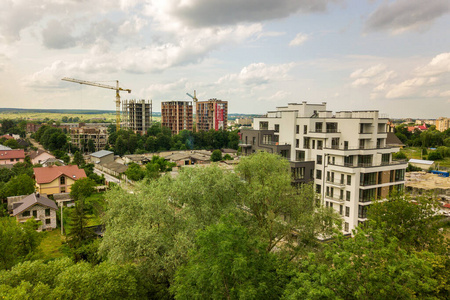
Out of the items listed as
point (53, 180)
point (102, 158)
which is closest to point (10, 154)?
point (102, 158)

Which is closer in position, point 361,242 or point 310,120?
point 361,242

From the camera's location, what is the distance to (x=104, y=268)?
13.3m

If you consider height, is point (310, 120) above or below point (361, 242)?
above

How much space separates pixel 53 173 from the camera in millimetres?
42406

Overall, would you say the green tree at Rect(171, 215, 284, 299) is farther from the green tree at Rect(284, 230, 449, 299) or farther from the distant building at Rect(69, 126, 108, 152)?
the distant building at Rect(69, 126, 108, 152)

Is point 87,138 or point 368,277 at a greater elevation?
point 87,138

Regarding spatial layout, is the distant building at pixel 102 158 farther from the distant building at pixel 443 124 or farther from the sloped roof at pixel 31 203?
the distant building at pixel 443 124

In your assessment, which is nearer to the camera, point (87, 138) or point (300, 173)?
point (300, 173)

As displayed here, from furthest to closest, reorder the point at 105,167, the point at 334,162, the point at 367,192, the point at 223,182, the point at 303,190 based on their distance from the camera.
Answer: the point at 105,167, the point at 334,162, the point at 367,192, the point at 303,190, the point at 223,182

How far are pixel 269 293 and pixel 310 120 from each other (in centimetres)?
2184

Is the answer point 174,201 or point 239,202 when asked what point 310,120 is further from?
point 174,201

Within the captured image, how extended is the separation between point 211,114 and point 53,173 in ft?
299

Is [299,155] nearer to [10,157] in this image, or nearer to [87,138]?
[10,157]

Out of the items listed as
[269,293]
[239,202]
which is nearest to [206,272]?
[269,293]
